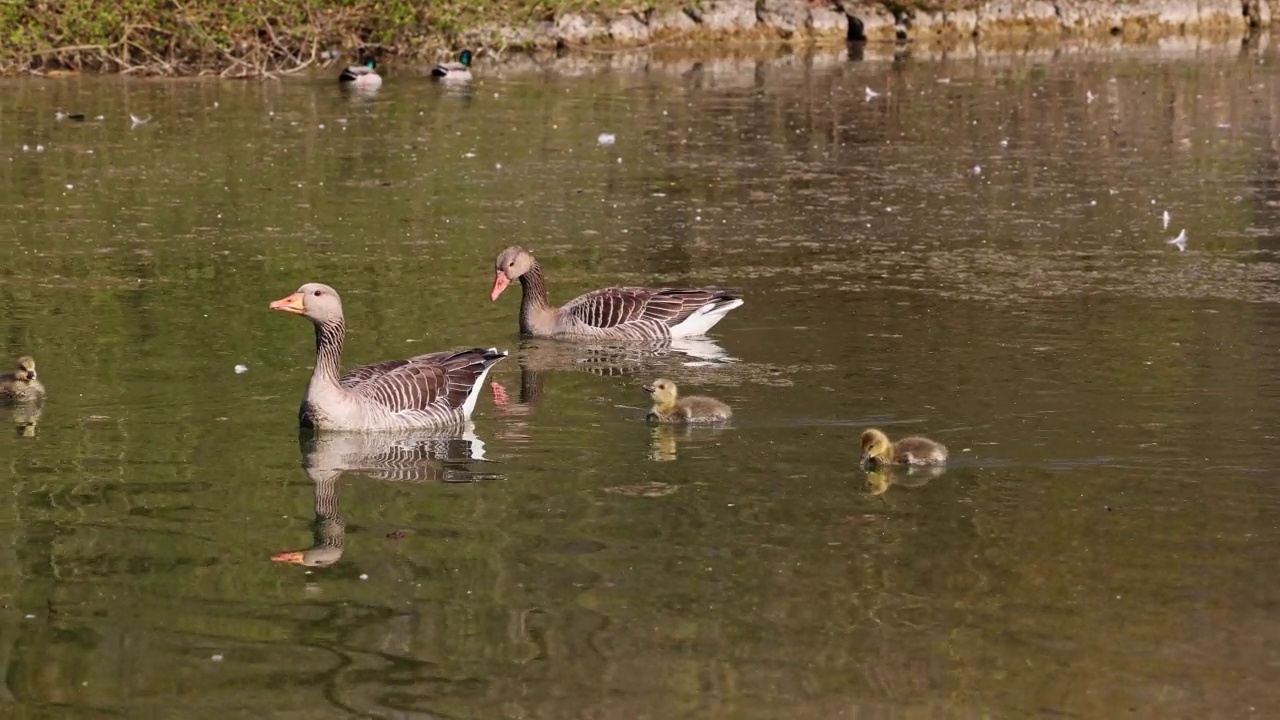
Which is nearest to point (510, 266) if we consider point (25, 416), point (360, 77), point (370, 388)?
point (370, 388)

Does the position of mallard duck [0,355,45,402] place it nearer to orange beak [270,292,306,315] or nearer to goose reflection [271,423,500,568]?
orange beak [270,292,306,315]

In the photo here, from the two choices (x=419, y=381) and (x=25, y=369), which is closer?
(x=419, y=381)

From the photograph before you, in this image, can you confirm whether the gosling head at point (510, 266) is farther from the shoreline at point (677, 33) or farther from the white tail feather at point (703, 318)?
the shoreline at point (677, 33)

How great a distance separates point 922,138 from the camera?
24906mm

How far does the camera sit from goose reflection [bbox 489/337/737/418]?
13305 mm

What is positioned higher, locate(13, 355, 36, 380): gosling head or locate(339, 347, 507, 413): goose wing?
locate(13, 355, 36, 380): gosling head

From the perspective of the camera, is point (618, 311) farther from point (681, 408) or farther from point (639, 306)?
point (681, 408)

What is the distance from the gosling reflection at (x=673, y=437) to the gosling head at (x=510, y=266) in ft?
11.3

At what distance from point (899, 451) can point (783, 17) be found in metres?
31.3

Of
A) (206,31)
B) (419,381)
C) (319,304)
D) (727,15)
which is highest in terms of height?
(206,31)

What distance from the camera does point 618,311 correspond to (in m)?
14.2

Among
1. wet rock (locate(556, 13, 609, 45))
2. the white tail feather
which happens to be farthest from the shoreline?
the white tail feather

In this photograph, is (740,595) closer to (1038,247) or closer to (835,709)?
(835,709)

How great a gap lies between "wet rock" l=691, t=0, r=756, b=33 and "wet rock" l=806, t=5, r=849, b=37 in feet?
4.01
